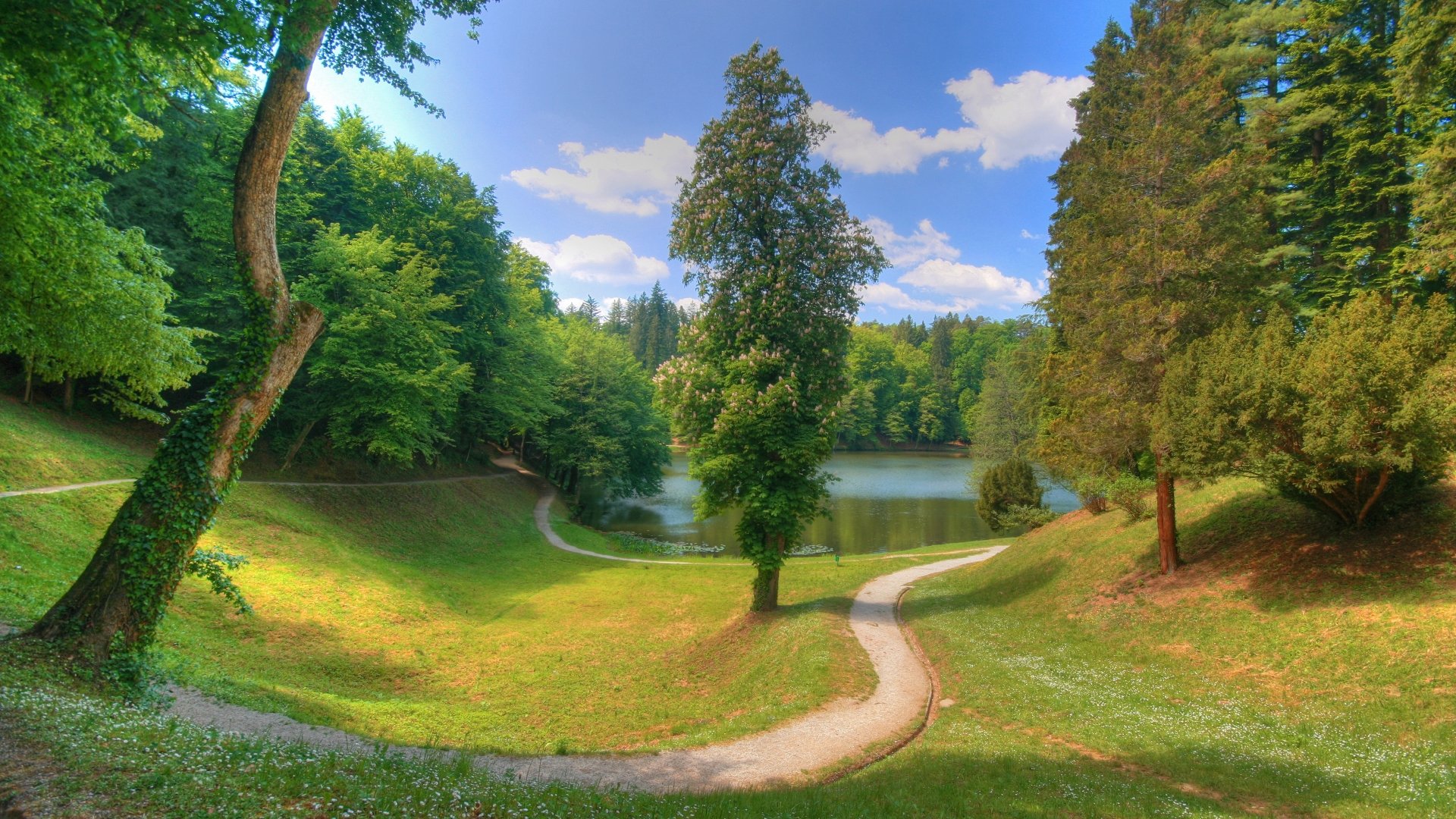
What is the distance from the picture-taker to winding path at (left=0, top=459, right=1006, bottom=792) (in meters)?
6.88

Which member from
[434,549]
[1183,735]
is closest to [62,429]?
[434,549]

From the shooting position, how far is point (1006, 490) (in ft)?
96.3

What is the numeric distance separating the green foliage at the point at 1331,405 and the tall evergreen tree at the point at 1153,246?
1281 mm

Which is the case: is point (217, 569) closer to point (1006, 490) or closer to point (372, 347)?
point (372, 347)

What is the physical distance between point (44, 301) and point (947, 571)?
80.7 feet

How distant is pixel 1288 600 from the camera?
1077cm

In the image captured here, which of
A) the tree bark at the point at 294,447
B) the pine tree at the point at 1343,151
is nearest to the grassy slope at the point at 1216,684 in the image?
the pine tree at the point at 1343,151

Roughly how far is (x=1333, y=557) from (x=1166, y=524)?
2903mm

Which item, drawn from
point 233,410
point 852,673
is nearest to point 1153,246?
point 852,673

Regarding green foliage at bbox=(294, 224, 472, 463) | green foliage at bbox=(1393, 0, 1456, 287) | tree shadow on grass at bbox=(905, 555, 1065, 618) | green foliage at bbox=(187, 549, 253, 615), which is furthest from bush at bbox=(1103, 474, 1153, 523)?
green foliage at bbox=(294, 224, 472, 463)

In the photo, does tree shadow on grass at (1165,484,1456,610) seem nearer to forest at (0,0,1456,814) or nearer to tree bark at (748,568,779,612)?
forest at (0,0,1456,814)

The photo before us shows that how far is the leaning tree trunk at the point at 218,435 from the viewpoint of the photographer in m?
6.56

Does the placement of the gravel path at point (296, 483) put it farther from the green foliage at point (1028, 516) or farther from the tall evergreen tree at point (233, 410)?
the green foliage at point (1028, 516)

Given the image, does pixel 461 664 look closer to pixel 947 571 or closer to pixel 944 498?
pixel 947 571
